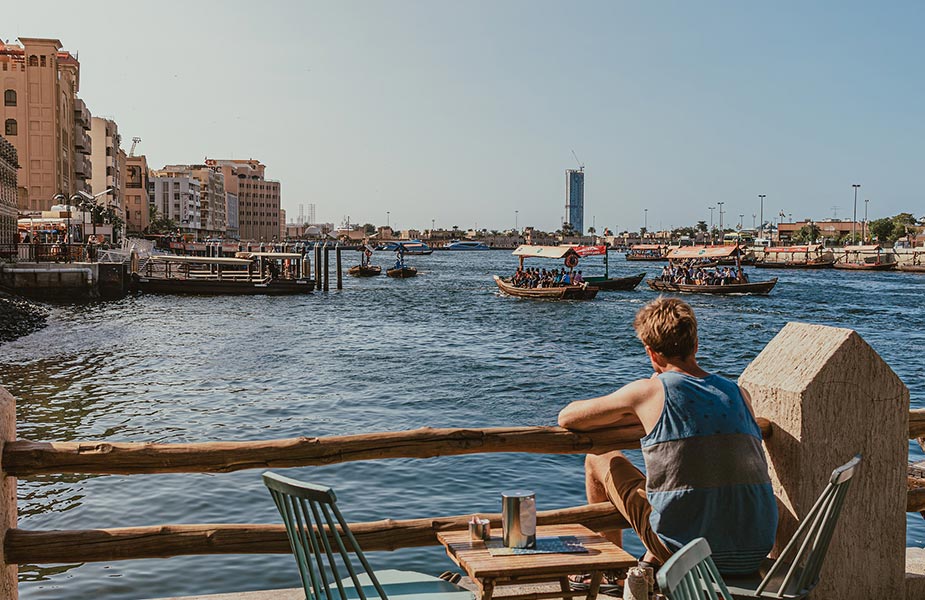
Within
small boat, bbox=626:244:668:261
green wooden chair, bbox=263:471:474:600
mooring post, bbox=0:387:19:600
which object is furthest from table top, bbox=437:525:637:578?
small boat, bbox=626:244:668:261

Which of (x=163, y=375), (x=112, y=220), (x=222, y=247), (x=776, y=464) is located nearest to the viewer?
(x=776, y=464)

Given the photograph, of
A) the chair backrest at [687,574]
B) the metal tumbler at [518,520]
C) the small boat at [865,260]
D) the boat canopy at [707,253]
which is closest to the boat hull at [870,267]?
the small boat at [865,260]

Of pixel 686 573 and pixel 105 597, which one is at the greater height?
pixel 686 573

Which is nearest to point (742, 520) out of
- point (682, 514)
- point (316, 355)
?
point (682, 514)

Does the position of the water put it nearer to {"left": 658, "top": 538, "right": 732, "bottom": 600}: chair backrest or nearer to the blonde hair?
the blonde hair

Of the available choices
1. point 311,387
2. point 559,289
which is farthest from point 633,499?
point 559,289

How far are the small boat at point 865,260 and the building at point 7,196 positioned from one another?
102241 millimetres

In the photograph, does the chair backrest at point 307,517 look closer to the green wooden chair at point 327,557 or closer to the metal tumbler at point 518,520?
the green wooden chair at point 327,557

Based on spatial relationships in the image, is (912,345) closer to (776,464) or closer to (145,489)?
(145,489)

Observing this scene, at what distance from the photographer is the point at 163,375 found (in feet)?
86.3

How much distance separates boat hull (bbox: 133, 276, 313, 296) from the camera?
62.6 meters

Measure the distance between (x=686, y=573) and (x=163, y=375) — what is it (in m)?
25.5

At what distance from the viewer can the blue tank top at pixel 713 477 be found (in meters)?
3.90

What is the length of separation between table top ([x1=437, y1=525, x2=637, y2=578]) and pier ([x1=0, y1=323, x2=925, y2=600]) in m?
0.36
